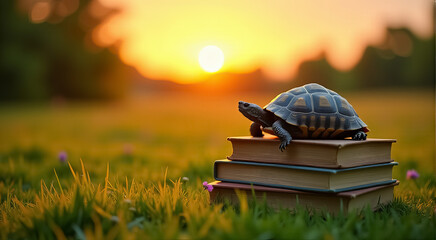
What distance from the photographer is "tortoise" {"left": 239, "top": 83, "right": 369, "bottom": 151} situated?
8.34ft

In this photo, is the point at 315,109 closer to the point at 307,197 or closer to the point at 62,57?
the point at 307,197

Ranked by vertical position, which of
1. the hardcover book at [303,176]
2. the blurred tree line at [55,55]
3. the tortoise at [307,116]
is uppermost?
the blurred tree line at [55,55]

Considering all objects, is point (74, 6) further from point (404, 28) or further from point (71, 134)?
point (404, 28)

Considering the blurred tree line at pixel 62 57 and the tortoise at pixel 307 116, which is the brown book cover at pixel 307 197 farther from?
the blurred tree line at pixel 62 57

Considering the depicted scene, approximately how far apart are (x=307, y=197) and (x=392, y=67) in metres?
54.9

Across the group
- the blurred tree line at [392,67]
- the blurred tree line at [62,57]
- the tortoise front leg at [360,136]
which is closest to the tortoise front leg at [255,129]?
the tortoise front leg at [360,136]

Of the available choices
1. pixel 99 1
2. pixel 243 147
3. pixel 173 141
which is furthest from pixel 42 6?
pixel 243 147

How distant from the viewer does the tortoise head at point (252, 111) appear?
2670mm

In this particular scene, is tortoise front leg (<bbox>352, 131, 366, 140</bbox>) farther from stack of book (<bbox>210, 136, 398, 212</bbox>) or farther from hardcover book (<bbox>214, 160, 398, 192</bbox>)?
hardcover book (<bbox>214, 160, 398, 192</bbox>)

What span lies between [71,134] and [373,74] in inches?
1972

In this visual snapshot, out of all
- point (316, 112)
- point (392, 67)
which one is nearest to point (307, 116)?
point (316, 112)

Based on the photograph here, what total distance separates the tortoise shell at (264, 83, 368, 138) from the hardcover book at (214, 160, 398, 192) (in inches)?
11.7

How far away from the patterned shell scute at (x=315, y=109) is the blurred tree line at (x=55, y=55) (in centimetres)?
2916

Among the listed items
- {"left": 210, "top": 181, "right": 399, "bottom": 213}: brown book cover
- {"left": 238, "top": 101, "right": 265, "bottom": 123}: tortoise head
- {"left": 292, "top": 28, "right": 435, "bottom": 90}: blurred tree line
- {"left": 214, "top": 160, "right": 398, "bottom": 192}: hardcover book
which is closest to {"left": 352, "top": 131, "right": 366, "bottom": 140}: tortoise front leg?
{"left": 214, "top": 160, "right": 398, "bottom": 192}: hardcover book
